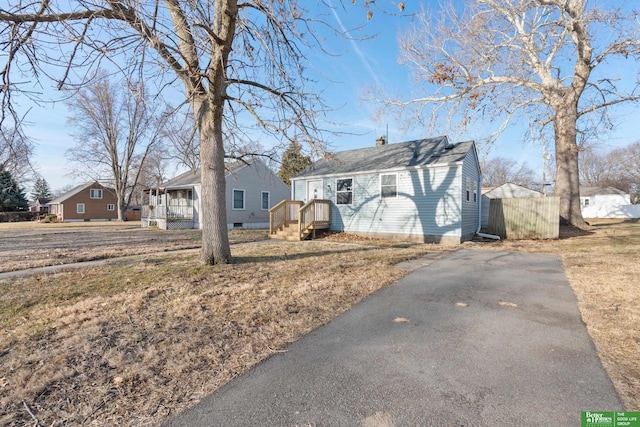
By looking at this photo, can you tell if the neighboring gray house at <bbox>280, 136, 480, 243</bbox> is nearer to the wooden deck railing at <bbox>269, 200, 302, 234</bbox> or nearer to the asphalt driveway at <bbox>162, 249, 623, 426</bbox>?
the wooden deck railing at <bbox>269, 200, 302, 234</bbox>

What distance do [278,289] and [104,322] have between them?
2.40 meters

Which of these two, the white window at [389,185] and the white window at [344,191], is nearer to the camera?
the white window at [389,185]

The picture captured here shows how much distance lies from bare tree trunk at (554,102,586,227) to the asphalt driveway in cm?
1617

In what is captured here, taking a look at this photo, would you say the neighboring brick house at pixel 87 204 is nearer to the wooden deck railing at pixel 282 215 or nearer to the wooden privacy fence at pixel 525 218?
the wooden deck railing at pixel 282 215

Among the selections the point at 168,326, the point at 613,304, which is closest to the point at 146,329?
the point at 168,326

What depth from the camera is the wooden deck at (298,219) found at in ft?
44.2

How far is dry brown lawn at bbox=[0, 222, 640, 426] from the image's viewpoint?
2307 mm

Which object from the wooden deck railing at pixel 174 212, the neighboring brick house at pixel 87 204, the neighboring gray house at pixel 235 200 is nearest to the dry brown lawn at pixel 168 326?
the neighboring gray house at pixel 235 200

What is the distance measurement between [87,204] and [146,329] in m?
49.5

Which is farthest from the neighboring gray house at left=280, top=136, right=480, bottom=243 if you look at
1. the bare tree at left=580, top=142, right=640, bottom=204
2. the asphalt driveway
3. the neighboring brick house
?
the bare tree at left=580, top=142, right=640, bottom=204

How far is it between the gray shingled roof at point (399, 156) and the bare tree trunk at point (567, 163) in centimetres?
784

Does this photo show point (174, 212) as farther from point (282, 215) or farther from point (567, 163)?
point (567, 163)

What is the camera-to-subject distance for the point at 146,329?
356 centimetres

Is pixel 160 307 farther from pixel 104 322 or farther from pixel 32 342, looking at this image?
pixel 32 342
